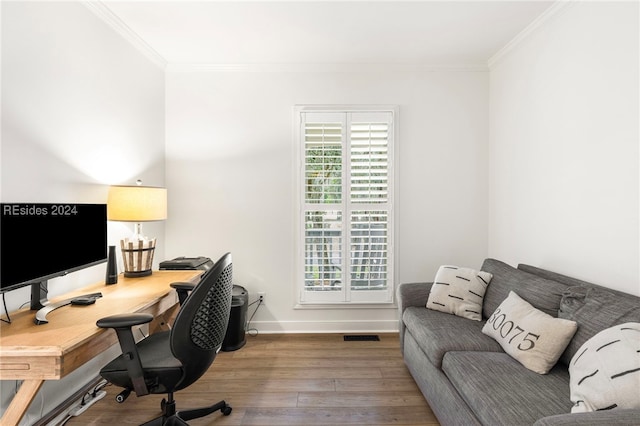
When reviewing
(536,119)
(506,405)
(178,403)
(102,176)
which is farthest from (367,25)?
(178,403)

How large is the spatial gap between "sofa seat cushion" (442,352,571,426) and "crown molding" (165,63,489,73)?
2.71m

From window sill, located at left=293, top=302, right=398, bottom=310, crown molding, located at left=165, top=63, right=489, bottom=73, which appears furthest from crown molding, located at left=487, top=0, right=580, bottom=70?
window sill, located at left=293, top=302, right=398, bottom=310

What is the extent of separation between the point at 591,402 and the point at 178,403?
2255 mm

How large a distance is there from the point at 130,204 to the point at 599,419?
8.92ft

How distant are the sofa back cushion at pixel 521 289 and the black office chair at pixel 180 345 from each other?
1.83 meters

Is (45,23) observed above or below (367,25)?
below

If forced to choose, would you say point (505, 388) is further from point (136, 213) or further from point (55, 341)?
point (136, 213)

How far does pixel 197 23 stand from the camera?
8.48 feet

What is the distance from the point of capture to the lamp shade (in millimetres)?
2375

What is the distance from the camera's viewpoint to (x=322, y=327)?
11.2ft

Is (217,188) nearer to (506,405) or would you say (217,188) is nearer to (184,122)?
(184,122)

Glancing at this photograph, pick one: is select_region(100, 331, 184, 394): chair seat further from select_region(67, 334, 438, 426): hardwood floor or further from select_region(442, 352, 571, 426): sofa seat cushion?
select_region(442, 352, 571, 426): sofa seat cushion

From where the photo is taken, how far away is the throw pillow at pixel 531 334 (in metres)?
1.63

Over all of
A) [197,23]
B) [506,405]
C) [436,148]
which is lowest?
[506,405]
